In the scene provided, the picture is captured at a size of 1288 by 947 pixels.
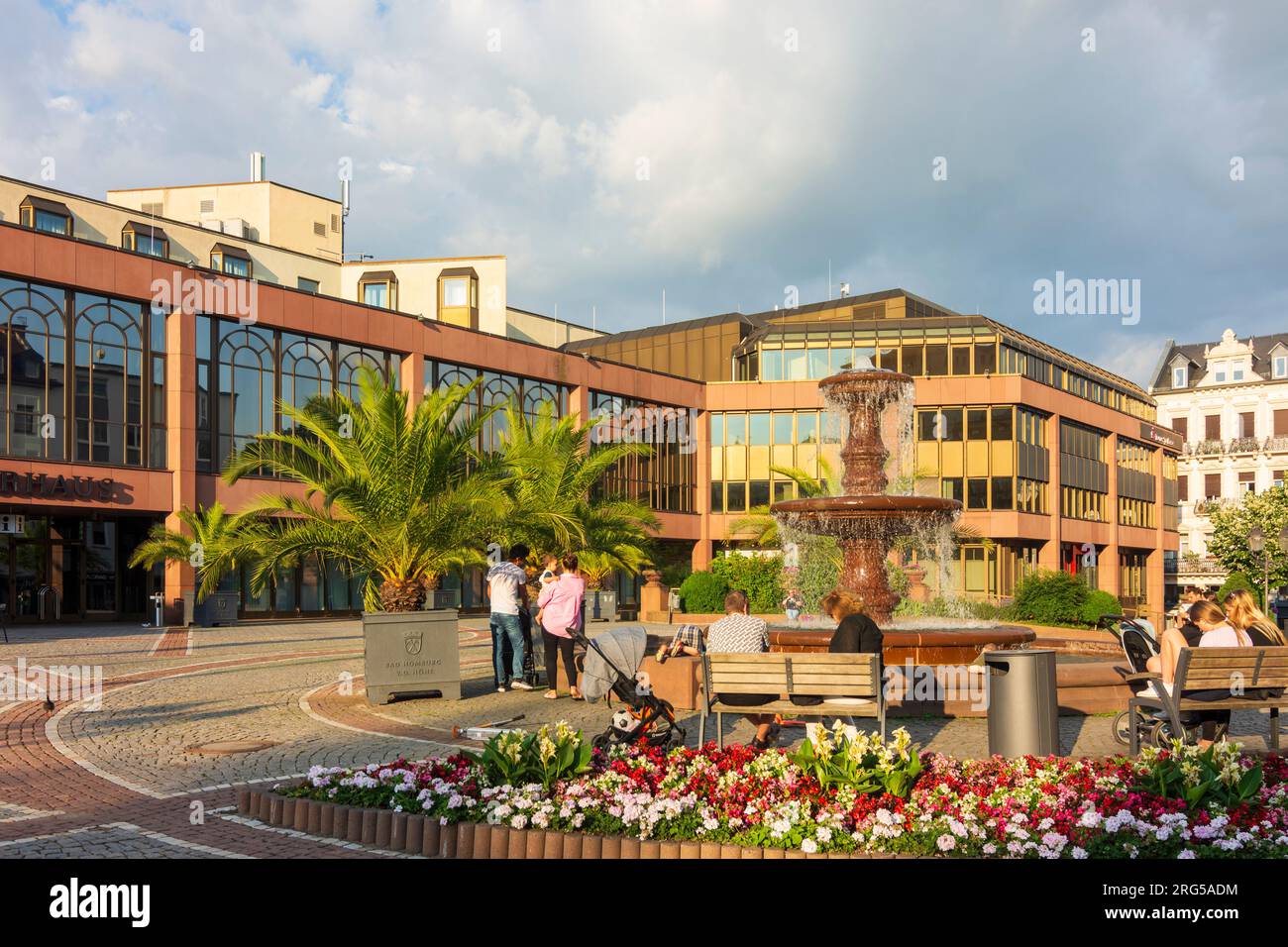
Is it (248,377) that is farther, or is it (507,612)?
(248,377)

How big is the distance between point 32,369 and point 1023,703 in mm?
29324

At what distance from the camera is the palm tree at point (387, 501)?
1498cm

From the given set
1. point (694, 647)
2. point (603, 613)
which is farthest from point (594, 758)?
point (603, 613)

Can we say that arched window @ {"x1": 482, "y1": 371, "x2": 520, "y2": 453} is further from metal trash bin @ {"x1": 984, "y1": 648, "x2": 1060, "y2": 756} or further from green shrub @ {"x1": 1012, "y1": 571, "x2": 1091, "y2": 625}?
metal trash bin @ {"x1": 984, "y1": 648, "x2": 1060, "y2": 756}

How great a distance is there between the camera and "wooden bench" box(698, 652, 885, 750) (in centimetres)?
897

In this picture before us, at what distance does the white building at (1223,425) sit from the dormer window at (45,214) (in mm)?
65453

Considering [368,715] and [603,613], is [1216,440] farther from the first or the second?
[368,715]

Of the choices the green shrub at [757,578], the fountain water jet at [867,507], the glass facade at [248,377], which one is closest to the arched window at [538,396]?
the glass facade at [248,377]

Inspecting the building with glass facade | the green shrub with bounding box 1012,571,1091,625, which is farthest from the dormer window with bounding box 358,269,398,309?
the green shrub with bounding box 1012,571,1091,625

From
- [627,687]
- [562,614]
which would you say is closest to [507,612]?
[562,614]

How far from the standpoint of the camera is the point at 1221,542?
55.1 m

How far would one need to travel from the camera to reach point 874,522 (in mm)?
16109

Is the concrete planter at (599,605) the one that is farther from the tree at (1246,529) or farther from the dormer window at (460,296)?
the tree at (1246,529)

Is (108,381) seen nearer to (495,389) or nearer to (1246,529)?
(495,389)
